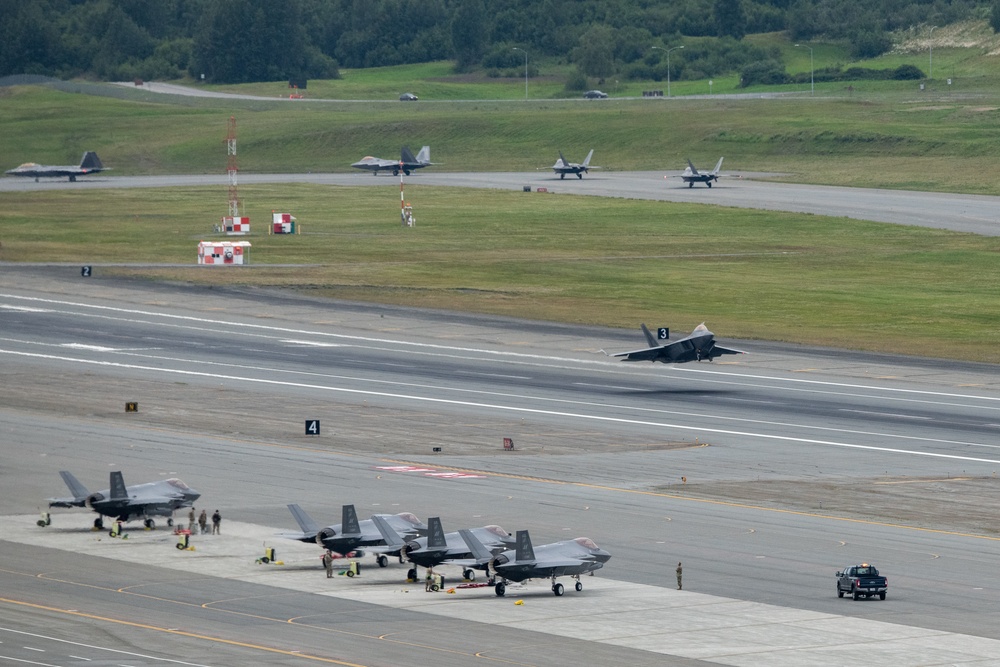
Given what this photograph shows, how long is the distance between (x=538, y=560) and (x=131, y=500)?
15666mm

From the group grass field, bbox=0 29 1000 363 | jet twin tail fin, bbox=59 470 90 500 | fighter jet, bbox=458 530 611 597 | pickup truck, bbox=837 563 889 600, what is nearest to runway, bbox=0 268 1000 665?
pickup truck, bbox=837 563 889 600

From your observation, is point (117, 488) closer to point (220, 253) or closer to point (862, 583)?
point (862, 583)

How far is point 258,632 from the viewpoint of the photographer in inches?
1614

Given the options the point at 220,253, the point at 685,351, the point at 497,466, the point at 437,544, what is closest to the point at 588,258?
the point at 220,253

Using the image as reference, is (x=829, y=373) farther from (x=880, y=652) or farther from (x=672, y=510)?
(x=880, y=652)

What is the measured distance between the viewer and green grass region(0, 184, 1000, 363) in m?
108

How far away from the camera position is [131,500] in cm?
5353

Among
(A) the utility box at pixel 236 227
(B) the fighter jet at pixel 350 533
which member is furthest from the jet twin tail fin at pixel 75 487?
(A) the utility box at pixel 236 227

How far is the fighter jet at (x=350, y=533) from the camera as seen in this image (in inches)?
1907

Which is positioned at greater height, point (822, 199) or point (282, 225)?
point (822, 199)

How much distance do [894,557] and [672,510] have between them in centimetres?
970

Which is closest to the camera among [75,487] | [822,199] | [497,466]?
[75,487]

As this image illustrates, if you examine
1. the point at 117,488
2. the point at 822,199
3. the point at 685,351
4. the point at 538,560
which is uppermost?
the point at 822,199

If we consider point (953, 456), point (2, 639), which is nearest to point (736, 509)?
point (953, 456)
